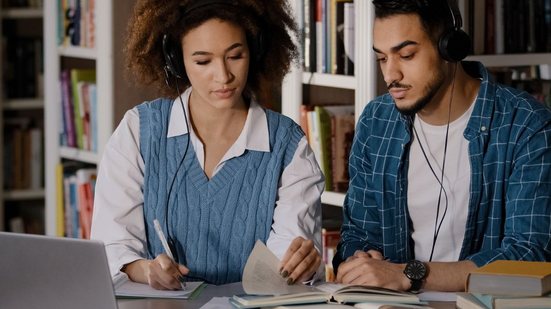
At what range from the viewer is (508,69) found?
10.6 feet

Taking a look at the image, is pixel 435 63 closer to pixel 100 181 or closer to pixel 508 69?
pixel 100 181

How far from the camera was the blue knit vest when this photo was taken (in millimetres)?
2320

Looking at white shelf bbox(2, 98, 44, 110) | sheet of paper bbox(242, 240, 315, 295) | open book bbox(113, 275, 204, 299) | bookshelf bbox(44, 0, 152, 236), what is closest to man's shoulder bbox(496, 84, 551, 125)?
sheet of paper bbox(242, 240, 315, 295)

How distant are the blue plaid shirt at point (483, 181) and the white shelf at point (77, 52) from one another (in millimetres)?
1749

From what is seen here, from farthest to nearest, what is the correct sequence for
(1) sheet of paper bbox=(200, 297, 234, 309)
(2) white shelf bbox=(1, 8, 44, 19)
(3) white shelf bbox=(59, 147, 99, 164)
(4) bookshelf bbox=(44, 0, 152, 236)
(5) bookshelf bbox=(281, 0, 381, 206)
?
1. (2) white shelf bbox=(1, 8, 44, 19)
2. (3) white shelf bbox=(59, 147, 99, 164)
3. (4) bookshelf bbox=(44, 0, 152, 236)
4. (5) bookshelf bbox=(281, 0, 381, 206)
5. (1) sheet of paper bbox=(200, 297, 234, 309)

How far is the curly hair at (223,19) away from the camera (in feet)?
7.56

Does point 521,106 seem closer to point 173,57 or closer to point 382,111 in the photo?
point 382,111

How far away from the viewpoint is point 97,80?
3975 mm

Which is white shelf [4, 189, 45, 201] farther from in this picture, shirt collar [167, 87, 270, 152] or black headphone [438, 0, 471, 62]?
black headphone [438, 0, 471, 62]

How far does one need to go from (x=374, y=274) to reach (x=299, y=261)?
6.1 inches

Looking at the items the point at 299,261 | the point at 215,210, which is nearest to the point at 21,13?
the point at 215,210

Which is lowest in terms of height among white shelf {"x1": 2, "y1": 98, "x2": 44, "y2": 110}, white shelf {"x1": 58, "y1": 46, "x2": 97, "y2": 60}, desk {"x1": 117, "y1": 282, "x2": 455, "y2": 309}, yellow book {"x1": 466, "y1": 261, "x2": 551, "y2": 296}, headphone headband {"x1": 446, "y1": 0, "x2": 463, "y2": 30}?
desk {"x1": 117, "y1": 282, "x2": 455, "y2": 309}

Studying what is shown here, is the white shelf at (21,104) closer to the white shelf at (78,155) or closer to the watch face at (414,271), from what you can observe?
the white shelf at (78,155)

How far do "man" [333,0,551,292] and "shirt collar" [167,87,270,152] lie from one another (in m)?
0.28
